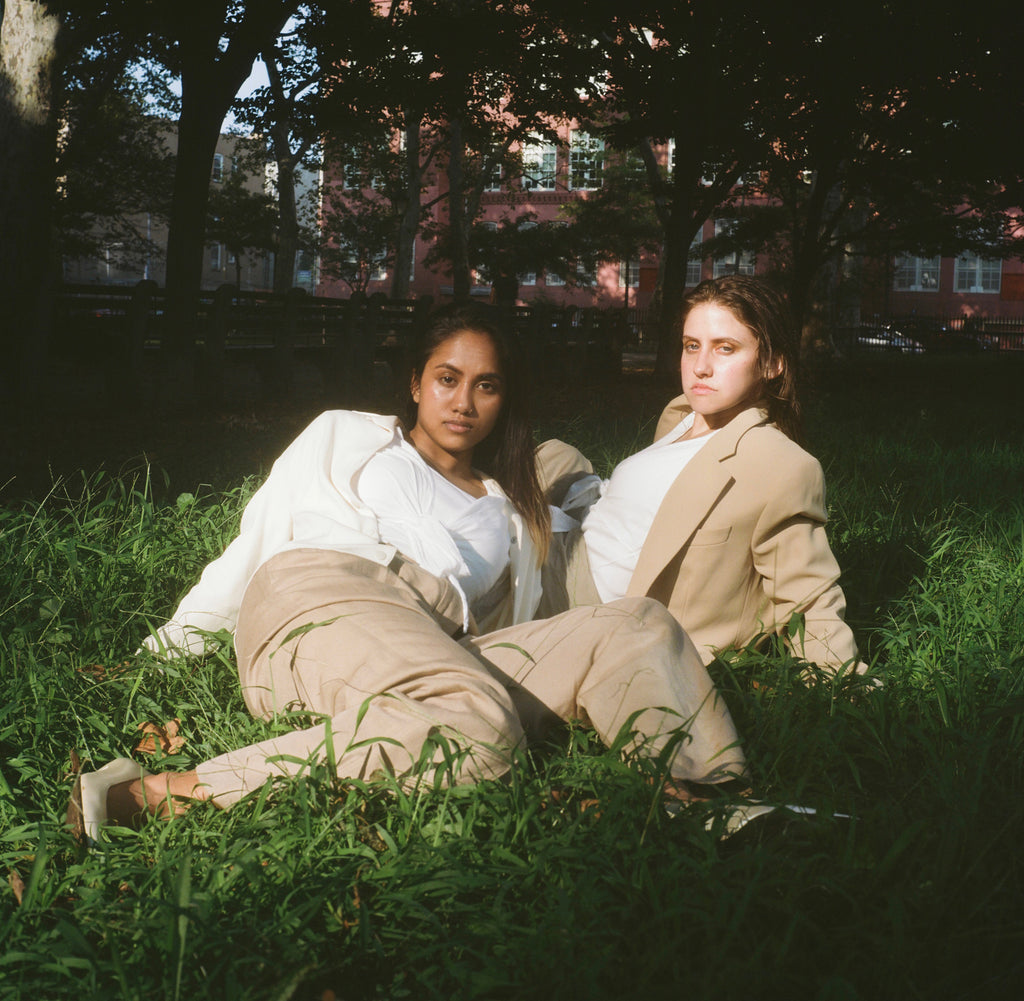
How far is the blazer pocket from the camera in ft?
10.2

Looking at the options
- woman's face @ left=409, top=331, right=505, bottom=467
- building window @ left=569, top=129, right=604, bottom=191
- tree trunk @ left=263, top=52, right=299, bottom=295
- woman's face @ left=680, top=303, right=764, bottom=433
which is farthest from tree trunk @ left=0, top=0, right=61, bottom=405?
building window @ left=569, top=129, right=604, bottom=191

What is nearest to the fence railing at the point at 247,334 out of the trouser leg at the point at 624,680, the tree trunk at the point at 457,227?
the trouser leg at the point at 624,680

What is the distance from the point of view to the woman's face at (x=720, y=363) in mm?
3244

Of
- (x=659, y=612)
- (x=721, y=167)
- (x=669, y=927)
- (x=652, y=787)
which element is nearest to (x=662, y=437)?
(x=659, y=612)

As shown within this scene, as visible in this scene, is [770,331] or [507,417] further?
[507,417]

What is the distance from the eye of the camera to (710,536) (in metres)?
3.11

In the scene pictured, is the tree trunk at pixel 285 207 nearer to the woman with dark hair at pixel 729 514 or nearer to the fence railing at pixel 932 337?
the fence railing at pixel 932 337

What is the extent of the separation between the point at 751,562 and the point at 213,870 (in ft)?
6.03

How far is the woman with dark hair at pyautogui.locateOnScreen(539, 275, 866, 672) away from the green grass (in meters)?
0.17

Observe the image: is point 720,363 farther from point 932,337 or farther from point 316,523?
point 932,337

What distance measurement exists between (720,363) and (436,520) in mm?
1043

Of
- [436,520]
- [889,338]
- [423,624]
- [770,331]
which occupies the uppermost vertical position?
[889,338]

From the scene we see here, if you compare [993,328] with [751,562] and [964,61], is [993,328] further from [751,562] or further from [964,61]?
[751,562]

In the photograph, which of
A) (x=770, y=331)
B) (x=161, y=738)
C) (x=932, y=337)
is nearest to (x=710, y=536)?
(x=770, y=331)
